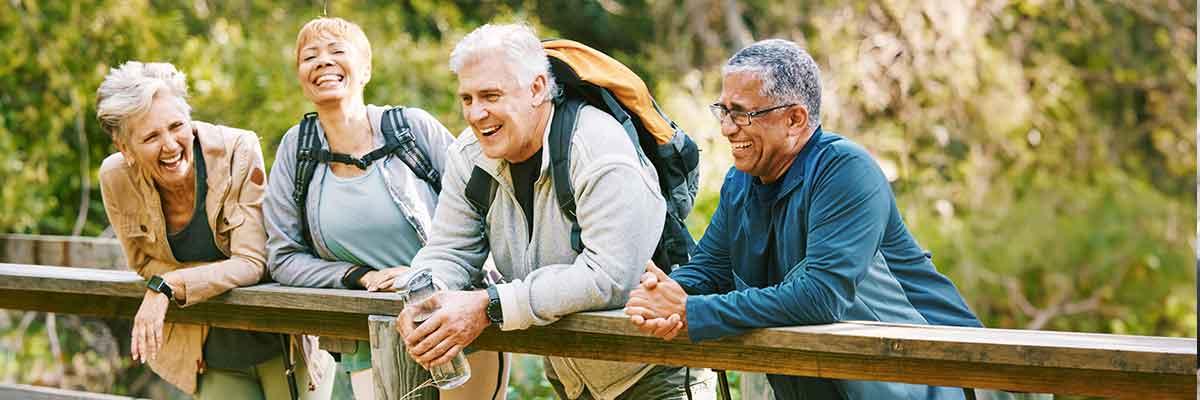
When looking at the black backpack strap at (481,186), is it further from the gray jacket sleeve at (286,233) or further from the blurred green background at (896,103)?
the blurred green background at (896,103)

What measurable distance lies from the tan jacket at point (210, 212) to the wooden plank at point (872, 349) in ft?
0.52

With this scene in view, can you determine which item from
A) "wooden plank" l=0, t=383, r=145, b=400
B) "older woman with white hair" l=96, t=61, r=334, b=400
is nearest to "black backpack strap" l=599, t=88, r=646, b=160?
"older woman with white hair" l=96, t=61, r=334, b=400

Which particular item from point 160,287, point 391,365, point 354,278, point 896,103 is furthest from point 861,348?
point 896,103

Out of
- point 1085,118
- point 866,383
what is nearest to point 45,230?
point 866,383

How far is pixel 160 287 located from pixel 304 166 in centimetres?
39

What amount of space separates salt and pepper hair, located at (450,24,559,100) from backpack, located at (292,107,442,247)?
1.60 feet

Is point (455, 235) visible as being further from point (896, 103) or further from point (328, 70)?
point (896, 103)

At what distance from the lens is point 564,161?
2484mm

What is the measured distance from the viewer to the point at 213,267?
9.80 ft

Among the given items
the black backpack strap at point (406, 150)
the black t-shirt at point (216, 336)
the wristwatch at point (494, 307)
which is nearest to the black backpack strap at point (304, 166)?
the black backpack strap at point (406, 150)

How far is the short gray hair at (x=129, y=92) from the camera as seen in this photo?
9.75 ft

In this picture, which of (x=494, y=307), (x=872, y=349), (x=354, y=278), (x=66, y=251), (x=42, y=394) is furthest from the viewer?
(x=66, y=251)

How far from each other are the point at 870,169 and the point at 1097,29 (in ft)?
27.6

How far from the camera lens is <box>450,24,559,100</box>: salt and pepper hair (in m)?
2.51
